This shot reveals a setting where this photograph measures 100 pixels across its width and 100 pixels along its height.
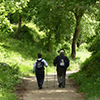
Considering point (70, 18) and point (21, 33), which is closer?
point (70, 18)

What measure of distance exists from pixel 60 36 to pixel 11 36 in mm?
7431

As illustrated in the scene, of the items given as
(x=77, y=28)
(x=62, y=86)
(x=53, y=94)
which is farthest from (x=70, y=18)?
(x=53, y=94)

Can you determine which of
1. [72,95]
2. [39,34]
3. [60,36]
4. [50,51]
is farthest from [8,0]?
[39,34]

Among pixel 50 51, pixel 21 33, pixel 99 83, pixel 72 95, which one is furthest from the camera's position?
pixel 21 33

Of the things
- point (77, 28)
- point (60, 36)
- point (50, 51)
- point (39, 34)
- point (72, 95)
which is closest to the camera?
point (72, 95)

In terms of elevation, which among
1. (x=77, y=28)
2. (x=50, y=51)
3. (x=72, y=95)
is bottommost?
(x=72, y=95)

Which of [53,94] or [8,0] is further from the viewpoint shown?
[8,0]

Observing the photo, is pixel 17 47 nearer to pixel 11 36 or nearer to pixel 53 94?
pixel 11 36

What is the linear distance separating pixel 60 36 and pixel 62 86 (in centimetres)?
1764

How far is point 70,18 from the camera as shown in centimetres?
2516

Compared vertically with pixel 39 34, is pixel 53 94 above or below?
below

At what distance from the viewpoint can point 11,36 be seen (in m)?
31.5

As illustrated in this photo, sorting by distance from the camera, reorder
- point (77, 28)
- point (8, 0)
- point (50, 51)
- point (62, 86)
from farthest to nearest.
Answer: point (50, 51), point (77, 28), point (8, 0), point (62, 86)

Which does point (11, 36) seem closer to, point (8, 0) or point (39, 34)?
point (39, 34)
